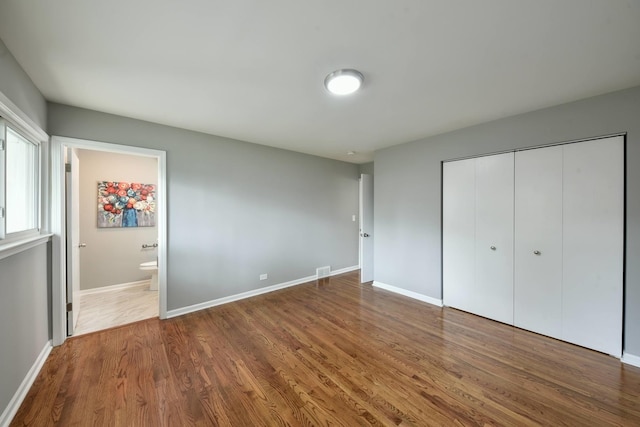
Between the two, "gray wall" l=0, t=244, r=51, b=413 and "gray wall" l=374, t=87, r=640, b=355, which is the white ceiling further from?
"gray wall" l=0, t=244, r=51, b=413

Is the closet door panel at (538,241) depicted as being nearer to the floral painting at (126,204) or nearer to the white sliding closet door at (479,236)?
the white sliding closet door at (479,236)

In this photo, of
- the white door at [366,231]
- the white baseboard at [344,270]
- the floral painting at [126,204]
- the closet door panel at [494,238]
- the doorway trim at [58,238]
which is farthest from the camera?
the white baseboard at [344,270]

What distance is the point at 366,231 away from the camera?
455 cm

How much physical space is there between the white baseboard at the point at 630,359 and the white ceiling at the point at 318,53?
2363mm

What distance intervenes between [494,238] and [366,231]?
2033 mm

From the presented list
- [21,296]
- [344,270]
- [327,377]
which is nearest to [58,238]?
[21,296]

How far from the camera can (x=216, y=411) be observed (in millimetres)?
1646

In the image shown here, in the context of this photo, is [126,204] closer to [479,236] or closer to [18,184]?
[18,184]

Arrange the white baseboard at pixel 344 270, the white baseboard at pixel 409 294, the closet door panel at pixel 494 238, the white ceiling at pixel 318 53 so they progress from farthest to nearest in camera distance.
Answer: the white baseboard at pixel 344 270, the white baseboard at pixel 409 294, the closet door panel at pixel 494 238, the white ceiling at pixel 318 53

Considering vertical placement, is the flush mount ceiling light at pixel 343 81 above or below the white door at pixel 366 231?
above

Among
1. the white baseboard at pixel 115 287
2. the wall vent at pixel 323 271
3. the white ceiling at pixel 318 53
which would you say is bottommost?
the white baseboard at pixel 115 287

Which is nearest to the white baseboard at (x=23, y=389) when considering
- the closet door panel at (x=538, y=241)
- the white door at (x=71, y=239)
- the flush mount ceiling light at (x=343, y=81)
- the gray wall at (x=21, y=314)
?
the gray wall at (x=21, y=314)

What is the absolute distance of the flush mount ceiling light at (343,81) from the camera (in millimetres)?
1854

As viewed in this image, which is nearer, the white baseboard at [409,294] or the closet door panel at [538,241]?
the closet door panel at [538,241]
